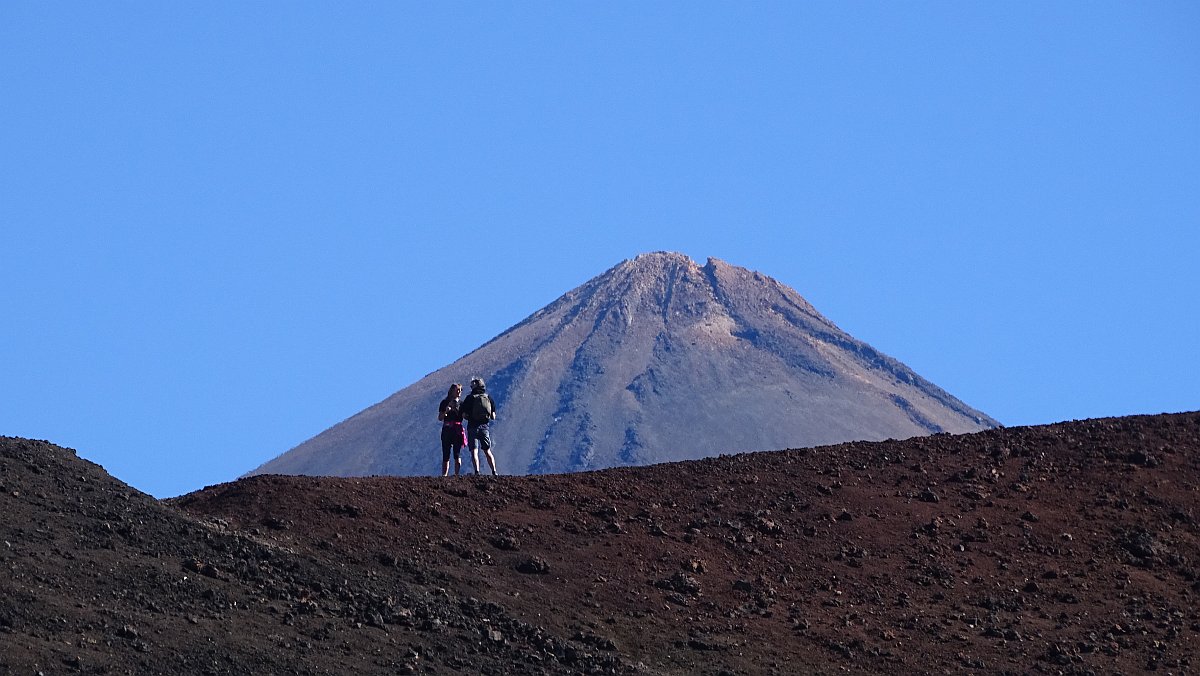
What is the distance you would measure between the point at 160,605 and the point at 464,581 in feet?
12.3

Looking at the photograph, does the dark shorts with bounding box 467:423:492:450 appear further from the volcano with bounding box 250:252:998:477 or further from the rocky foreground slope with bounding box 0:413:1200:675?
the volcano with bounding box 250:252:998:477

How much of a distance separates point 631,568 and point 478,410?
4.18 metres

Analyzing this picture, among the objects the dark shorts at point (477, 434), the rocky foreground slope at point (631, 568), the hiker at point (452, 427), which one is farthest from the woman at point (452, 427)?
the rocky foreground slope at point (631, 568)

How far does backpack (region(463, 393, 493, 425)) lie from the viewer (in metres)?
27.7

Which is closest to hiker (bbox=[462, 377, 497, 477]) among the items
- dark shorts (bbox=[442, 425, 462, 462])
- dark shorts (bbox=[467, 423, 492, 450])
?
dark shorts (bbox=[467, 423, 492, 450])

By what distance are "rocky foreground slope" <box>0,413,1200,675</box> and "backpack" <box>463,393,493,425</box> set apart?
119 centimetres

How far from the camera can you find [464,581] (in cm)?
2327

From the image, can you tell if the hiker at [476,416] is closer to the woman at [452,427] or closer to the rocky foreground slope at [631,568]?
the woman at [452,427]

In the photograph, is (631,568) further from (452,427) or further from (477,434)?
(452,427)

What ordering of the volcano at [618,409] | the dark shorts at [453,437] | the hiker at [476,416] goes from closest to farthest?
the hiker at [476,416] → the dark shorts at [453,437] → the volcano at [618,409]

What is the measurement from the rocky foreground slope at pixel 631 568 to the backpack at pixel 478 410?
1.19 metres

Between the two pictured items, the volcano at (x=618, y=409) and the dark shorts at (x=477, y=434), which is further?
the volcano at (x=618, y=409)

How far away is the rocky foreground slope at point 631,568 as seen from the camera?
2080 centimetres

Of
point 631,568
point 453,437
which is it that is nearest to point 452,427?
point 453,437
